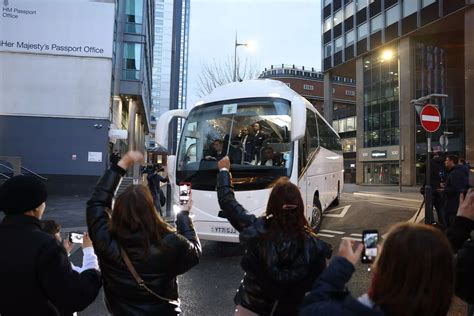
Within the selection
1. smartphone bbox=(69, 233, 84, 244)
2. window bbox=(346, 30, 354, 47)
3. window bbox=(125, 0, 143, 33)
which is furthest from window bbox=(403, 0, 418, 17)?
smartphone bbox=(69, 233, 84, 244)

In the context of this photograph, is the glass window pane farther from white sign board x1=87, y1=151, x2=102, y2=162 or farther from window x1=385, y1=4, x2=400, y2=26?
white sign board x1=87, y1=151, x2=102, y2=162

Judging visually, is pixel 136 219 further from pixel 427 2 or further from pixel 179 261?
pixel 427 2

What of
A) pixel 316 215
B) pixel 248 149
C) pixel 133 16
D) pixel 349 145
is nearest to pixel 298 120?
pixel 248 149

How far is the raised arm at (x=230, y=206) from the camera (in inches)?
134

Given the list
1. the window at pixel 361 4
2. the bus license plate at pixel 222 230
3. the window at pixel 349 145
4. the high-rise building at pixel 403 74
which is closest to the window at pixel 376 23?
the high-rise building at pixel 403 74

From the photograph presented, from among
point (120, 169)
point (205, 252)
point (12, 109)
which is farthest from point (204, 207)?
point (12, 109)

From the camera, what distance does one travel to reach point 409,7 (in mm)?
38250

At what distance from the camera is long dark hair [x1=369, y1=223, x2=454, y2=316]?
1.63m

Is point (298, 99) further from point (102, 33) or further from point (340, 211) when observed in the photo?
point (102, 33)

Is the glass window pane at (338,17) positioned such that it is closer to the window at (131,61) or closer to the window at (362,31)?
the window at (362,31)

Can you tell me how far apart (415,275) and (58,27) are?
26096 mm

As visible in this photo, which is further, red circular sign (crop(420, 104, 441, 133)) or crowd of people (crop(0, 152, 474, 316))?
red circular sign (crop(420, 104, 441, 133))

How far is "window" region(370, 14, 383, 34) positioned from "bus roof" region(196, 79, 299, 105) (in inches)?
1479

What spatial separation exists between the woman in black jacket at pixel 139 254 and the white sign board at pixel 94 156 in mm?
21889
